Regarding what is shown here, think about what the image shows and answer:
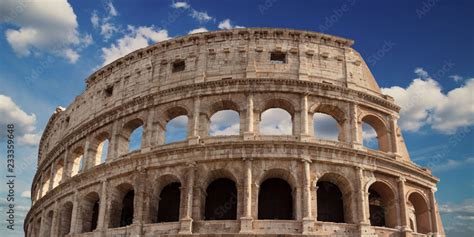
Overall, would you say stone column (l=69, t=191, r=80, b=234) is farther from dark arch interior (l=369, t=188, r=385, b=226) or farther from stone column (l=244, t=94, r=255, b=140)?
dark arch interior (l=369, t=188, r=385, b=226)

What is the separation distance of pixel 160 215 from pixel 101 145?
683 centimetres

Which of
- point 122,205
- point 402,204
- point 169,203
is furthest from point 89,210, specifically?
point 402,204

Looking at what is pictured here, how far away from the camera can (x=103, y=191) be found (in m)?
24.4

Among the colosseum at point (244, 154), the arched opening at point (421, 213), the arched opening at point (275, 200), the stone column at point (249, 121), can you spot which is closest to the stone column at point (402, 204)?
the colosseum at point (244, 154)

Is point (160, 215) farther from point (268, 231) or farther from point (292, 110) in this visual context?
point (292, 110)

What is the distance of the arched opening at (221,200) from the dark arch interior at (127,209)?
15.1 ft

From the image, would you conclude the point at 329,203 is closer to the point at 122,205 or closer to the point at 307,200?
the point at 307,200

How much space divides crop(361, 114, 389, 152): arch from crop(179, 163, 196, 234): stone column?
9.33m

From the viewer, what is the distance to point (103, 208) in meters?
24.0

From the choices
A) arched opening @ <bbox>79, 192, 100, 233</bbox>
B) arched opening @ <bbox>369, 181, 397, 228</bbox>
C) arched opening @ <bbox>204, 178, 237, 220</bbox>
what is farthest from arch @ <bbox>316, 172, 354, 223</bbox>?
arched opening @ <bbox>79, 192, 100, 233</bbox>

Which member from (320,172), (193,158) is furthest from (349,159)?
(193,158)

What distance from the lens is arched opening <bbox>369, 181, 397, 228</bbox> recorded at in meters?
23.0

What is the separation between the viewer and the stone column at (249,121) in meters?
22.8

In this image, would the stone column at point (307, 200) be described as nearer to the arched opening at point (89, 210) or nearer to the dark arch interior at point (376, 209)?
the dark arch interior at point (376, 209)
